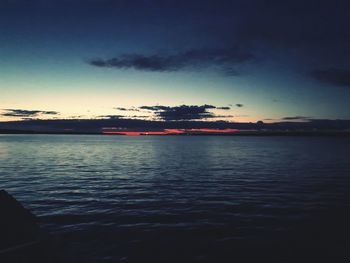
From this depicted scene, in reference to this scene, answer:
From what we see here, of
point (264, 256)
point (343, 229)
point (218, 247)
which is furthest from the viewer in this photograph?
point (343, 229)

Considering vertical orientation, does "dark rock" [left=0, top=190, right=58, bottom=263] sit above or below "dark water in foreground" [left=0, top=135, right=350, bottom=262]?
above

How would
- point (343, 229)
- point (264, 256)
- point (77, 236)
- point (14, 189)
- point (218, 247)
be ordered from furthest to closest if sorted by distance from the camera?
point (14, 189) < point (343, 229) < point (77, 236) < point (218, 247) < point (264, 256)

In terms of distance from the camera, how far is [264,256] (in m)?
14.5

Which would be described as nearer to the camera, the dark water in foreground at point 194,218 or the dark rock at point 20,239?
the dark rock at point 20,239

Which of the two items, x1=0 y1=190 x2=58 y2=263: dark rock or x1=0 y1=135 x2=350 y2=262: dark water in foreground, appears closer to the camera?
x1=0 y1=190 x2=58 y2=263: dark rock

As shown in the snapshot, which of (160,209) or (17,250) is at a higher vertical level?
(17,250)

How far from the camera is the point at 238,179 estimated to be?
132 feet

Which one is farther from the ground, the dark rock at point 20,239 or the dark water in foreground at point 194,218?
the dark rock at point 20,239

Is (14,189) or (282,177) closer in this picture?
(14,189)

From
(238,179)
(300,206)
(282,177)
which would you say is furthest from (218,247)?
(282,177)

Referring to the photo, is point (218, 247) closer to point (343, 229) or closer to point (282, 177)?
point (343, 229)

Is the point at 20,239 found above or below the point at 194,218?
above

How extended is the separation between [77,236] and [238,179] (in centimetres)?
2719

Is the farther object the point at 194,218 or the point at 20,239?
the point at 194,218
